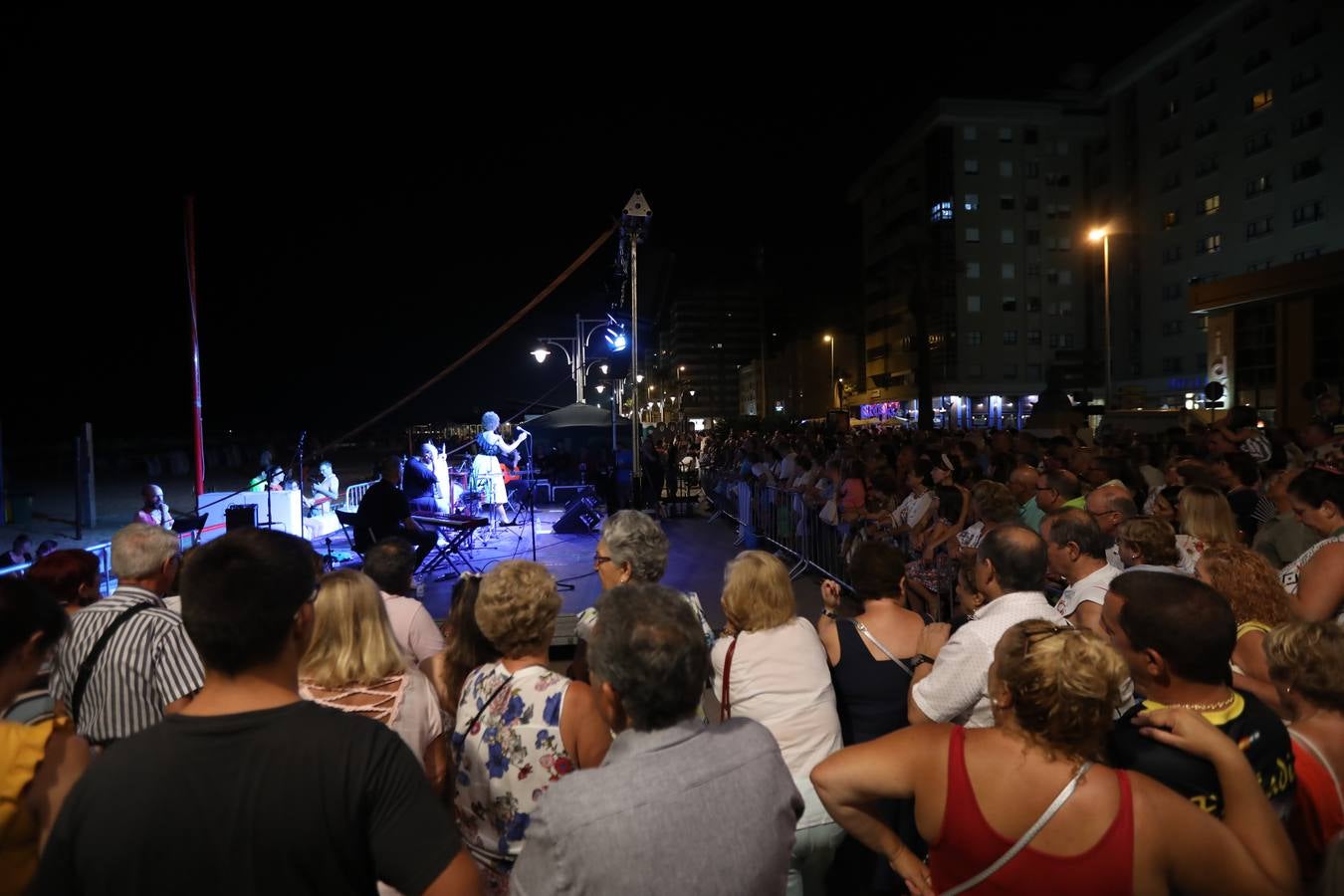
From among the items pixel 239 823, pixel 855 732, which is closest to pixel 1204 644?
pixel 855 732

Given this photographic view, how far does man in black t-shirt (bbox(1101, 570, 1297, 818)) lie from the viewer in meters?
1.88

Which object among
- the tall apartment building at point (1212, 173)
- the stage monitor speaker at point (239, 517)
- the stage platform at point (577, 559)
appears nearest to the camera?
the stage platform at point (577, 559)

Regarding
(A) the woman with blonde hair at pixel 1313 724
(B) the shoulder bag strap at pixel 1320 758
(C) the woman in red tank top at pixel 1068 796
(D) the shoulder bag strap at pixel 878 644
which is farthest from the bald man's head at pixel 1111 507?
(C) the woman in red tank top at pixel 1068 796

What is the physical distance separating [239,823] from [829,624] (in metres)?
2.42

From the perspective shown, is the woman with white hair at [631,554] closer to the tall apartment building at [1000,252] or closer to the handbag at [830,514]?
the handbag at [830,514]

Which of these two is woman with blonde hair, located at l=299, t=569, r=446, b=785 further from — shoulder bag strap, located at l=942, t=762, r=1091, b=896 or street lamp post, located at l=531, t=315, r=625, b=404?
street lamp post, located at l=531, t=315, r=625, b=404

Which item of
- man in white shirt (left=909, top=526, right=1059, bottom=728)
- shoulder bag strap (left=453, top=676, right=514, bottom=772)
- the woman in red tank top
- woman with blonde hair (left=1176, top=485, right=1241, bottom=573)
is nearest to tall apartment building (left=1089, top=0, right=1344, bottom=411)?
woman with blonde hair (left=1176, top=485, right=1241, bottom=573)

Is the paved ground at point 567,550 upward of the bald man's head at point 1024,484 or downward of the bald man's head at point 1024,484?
downward

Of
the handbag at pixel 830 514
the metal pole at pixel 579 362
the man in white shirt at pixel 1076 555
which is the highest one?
the metal pole at pixel 579 362

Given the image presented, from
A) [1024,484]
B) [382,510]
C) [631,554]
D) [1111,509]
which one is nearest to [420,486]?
[382,510]

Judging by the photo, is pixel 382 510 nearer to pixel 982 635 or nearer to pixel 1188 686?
pixel 982 635

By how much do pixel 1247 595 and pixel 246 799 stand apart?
3.67 metres

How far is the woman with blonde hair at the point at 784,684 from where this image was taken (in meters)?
2.66

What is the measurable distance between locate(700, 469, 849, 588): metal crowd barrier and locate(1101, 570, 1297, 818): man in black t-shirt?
5.91 m
